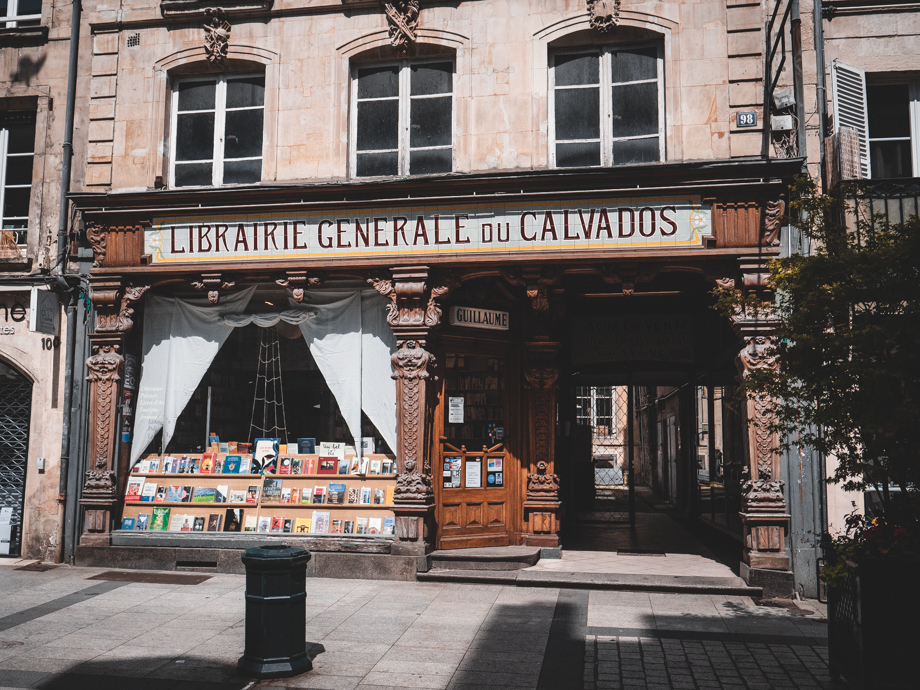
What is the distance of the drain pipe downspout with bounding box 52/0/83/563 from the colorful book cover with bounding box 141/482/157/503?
1055mm

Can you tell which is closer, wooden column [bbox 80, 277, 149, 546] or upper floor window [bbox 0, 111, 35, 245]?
wooden column [bbox 80, 277, 149, 546]

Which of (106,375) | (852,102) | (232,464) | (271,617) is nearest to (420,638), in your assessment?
(271,617)

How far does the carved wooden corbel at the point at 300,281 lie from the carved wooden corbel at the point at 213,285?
76cm

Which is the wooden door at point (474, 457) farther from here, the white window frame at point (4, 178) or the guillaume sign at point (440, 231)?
the white window frame at point (4, 178)

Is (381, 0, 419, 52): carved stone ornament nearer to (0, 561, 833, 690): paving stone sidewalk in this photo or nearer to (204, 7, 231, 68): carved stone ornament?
(204, 7, 231, 68): carved stone ornament

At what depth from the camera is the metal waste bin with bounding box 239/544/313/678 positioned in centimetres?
596

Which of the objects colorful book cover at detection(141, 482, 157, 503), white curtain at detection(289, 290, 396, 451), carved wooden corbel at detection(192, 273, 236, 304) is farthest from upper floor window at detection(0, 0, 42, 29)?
colorful book cover at detection(141, 482, 157, 503)

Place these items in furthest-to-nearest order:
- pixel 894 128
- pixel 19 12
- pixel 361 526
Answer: pixel 19 12 < pixel 361 526 < pixel 894 128

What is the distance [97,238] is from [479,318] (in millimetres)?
5342

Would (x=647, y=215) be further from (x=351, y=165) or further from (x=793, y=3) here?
(x=351, y=165)

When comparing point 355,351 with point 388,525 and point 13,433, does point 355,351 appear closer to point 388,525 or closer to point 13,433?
point 388,525

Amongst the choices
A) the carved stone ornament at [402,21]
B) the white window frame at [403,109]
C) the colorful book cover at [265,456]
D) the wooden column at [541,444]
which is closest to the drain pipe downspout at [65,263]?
the colorful book cover at [265,456]

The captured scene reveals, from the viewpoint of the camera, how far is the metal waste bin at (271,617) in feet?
19.6

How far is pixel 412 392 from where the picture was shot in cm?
1013
